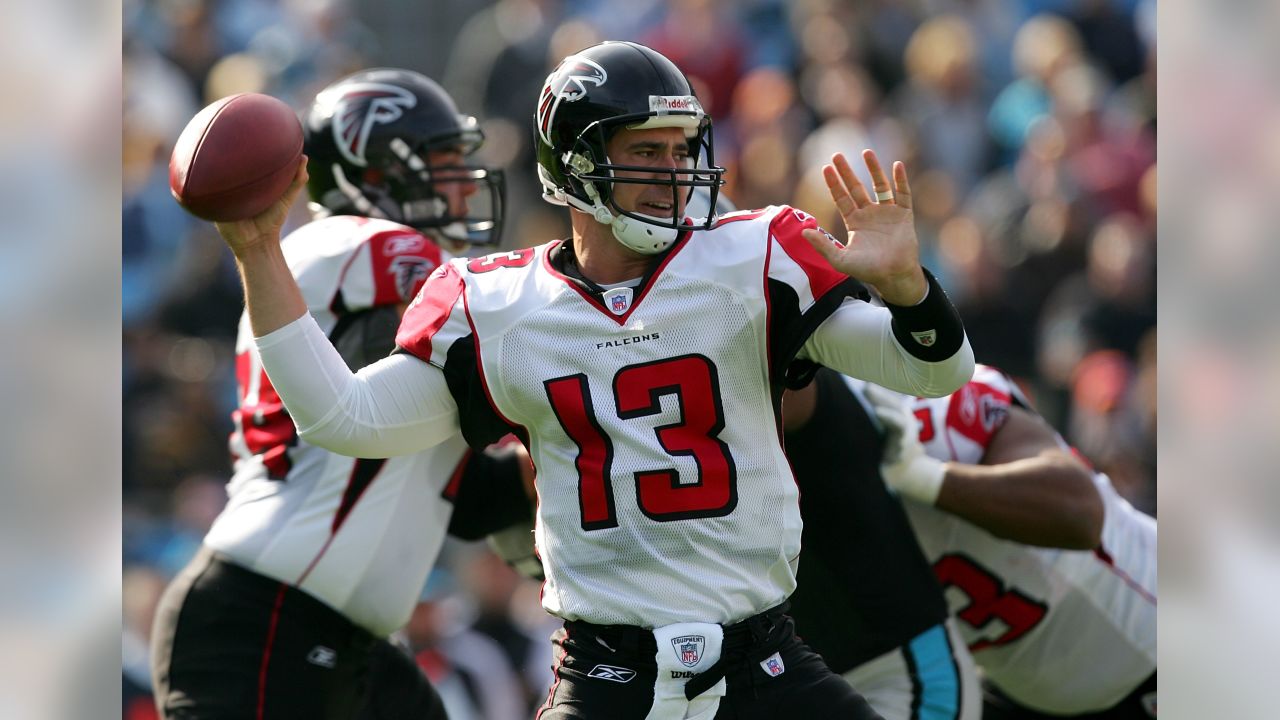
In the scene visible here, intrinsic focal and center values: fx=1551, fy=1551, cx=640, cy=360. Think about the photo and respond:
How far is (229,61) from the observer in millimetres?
9953

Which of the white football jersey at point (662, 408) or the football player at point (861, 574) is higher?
the white football jersey at point (662, 408)

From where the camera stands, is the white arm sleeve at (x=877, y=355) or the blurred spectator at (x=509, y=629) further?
the blurred spectator at (x=509, y=629)

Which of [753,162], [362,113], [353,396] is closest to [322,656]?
[353,396]

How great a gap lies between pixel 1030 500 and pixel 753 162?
5.44 meters

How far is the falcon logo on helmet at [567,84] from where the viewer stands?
11.1 feet

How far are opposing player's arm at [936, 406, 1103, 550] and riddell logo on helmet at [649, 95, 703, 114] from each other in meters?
1.48

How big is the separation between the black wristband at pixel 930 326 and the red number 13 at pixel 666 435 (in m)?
0.41

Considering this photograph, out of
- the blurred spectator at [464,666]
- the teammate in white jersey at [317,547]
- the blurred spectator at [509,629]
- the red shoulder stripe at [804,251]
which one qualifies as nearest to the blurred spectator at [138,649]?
the blurred spectator at [464,666]

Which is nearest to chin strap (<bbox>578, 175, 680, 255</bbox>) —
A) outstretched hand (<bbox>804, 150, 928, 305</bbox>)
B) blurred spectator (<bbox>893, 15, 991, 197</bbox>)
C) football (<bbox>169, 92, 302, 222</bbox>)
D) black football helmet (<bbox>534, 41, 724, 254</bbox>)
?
black football helmet (<bbox>534, 41, 724, 254</bbox>)

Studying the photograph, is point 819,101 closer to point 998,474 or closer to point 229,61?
point 229,61

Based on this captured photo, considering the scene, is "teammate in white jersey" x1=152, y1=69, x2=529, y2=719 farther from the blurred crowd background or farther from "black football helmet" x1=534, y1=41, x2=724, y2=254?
the blurred crowd background

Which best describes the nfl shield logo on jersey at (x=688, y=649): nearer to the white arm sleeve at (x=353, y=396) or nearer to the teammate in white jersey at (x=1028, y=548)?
the white arm sleeve at (x=353, y=396)
